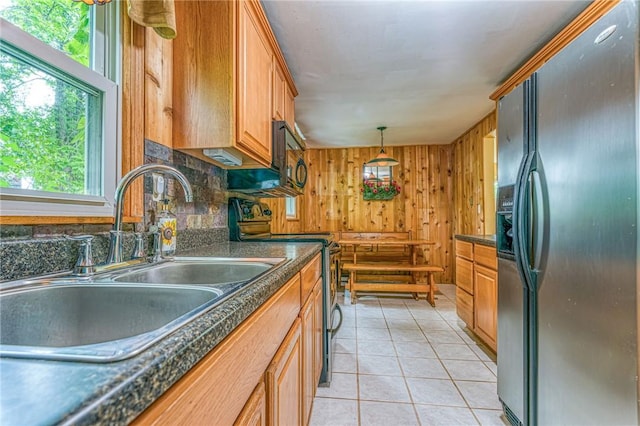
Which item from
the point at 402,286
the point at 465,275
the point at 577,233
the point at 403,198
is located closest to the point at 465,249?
the point at 465,275

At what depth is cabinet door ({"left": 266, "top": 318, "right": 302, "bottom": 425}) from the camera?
77 centimetres

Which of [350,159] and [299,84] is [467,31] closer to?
[299,84]

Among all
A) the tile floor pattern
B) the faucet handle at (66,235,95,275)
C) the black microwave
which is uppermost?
the black microwave

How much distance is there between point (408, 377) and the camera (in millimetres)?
1924

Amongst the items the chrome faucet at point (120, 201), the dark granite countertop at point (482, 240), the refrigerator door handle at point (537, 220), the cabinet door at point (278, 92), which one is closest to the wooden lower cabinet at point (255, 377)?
the chrome faucet at point (120, 201)

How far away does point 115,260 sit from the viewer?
3.10 feet

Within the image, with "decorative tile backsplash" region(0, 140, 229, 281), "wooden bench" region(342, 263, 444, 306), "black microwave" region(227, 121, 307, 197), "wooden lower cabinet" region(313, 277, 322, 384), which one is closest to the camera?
"decorative tile backsplash" region(0, 140, 229, 281)

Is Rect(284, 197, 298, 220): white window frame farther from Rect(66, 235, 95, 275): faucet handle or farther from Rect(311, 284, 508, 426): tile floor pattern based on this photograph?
Rect(66, 235, 95, 275): faucet handle

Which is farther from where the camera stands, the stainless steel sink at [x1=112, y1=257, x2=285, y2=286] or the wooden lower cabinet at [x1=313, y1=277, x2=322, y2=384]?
the wooden lower cabinet at [x1=313, y1=277, x2=322, y2=384]

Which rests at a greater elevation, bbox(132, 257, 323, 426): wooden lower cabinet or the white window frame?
the white window frame

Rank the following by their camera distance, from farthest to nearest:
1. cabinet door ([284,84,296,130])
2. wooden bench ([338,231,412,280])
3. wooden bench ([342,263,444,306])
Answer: wooden bench ([338,231,412,280])
wooden bench ([342,263,444,306])
cabinet door ([284,84,296,130])

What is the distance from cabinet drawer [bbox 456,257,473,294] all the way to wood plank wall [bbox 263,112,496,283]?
1753 millimetres

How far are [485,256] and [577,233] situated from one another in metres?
1.33

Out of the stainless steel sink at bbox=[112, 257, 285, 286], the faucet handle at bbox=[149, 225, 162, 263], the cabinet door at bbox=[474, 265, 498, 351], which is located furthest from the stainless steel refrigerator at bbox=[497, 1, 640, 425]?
the faucet handle at bbox=[149, 225, 162, 263]
